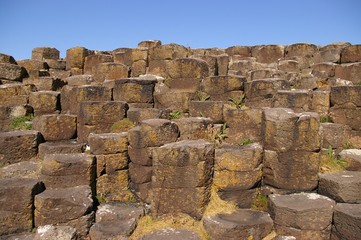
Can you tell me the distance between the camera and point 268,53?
14758 millimetres

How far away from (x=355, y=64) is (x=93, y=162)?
9.16 meters

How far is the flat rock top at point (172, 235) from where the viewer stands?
5602mm

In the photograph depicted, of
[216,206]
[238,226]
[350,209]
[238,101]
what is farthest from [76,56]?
[350,209]

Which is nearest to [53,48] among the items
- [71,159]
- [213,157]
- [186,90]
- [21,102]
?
[21,102]

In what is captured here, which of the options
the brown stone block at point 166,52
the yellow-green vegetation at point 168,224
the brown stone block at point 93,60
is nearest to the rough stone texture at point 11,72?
the brown stone block at point 93,60

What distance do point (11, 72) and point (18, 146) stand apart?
4.69 meters

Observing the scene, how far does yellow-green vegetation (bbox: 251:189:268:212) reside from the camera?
21.7 feet

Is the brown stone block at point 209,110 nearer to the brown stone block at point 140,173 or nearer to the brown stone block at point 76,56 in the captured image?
the brown stone block at point 140,173

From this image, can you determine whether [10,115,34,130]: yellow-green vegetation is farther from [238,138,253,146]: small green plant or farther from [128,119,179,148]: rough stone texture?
[238,138,253,146]: small green plant

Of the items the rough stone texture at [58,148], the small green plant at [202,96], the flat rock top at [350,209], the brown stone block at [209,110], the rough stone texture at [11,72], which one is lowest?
the flat rock top at [350,209]

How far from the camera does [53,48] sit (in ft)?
49.7

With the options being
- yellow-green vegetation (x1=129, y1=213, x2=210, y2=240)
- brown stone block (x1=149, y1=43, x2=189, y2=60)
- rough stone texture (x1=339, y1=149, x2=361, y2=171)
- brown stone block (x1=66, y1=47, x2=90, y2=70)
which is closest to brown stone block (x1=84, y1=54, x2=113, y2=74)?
brown stone block (x1=66, y1=47, x2=90, y2=70)

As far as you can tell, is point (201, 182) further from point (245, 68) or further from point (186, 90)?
point (245, 68)

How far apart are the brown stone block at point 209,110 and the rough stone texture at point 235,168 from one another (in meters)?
1.41
